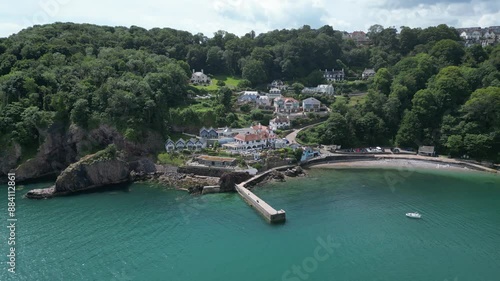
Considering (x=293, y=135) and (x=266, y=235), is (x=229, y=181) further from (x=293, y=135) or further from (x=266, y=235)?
(x=293, y=135)

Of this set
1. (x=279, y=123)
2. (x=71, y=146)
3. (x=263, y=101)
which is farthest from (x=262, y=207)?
(x=263, y=101)

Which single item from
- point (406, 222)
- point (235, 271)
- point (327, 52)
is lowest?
point (235, 271)

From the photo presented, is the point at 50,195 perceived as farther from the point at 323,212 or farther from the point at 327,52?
the point at 327,52

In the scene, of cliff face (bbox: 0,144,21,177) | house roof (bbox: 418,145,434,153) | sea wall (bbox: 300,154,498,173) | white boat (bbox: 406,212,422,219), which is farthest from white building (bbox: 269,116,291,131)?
cliff face (bbox: 0,144,21,177)

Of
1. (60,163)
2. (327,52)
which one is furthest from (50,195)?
(327,52)

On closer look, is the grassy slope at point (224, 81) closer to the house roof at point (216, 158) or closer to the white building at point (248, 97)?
the white building at point (248, 97)
